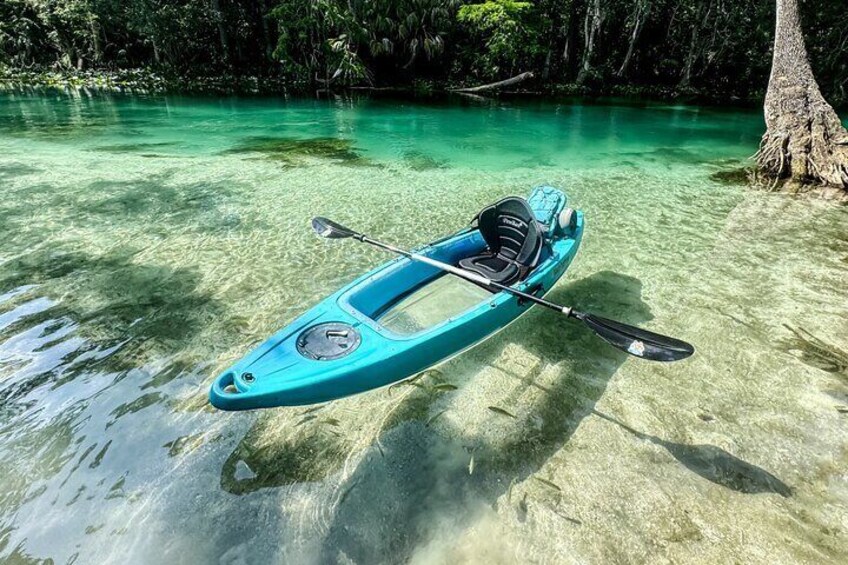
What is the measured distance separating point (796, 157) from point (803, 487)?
1187 centimetres

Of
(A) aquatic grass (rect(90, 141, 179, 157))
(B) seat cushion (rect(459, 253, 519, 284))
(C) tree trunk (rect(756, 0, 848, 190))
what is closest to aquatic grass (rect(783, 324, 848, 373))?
(B) seat cushion (rect(459, 253, 519, 284))

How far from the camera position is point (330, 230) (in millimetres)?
6480

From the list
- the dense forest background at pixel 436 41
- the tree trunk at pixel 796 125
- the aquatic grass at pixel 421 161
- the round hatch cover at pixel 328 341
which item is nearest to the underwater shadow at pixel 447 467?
the round hatch cover at pixel 328 341

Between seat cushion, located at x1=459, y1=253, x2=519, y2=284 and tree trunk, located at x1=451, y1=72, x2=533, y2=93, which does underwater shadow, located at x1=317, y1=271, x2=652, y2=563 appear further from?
tree trunk, located at x1=451, y1=72, x2=533, y2=93

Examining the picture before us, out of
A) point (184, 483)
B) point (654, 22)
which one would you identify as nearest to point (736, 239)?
point (184, 483)

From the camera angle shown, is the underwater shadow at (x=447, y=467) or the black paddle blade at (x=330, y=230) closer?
the underwater shadow at (x=447, y=467)

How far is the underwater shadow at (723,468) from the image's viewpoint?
12.5ft

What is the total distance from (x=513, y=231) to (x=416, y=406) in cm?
267

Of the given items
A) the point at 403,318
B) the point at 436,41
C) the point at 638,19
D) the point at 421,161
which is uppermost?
the point at 638,19

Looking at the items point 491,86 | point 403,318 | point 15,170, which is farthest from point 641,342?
point 491,86

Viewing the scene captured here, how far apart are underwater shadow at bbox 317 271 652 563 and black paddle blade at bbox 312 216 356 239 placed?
248 cm

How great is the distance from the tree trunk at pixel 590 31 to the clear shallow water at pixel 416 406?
24.7 meters

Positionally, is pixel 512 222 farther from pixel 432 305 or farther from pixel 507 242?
pixel 432 305

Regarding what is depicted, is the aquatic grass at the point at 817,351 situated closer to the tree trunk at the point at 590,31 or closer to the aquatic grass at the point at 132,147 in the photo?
the aquatic grass at the point at 132,147
